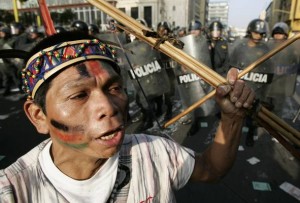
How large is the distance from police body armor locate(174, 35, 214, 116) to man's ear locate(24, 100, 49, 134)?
137 inches

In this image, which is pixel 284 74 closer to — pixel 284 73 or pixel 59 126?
pixel 284 73

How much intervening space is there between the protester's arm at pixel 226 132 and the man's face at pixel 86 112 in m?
0.45

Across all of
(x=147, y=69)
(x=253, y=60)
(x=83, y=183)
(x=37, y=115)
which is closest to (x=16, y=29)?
(x=147, y=69)

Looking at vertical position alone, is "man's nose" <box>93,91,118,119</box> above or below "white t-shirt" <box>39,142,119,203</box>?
above

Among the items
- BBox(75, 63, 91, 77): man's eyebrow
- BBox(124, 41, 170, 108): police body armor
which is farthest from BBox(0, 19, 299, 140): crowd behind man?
BBox(75, 63, 91, 77): man's eyebrow

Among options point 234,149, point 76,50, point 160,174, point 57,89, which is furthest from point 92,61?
point 234,149

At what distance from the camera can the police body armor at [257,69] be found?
168 inches

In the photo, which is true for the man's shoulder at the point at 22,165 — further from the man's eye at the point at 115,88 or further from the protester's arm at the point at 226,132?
the protester's arm at the point at 226,132

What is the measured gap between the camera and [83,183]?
3.71ft

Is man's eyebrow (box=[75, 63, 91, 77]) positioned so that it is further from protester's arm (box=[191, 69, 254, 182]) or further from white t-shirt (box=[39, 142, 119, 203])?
protester's arm (box=[191, 69, 254, 182])

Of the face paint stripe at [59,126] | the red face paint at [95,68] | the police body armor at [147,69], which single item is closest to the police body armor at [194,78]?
the police body armor at [147,69]

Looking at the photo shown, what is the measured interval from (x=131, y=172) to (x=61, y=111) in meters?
0.44

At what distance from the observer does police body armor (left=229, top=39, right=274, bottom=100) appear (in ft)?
14.0

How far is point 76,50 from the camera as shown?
3.49ft
